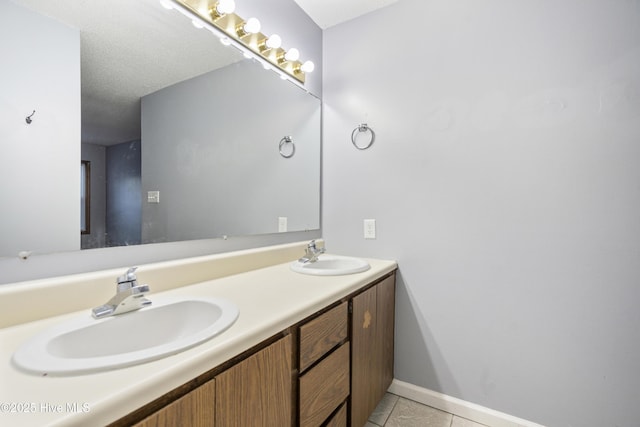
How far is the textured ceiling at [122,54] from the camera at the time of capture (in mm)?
905

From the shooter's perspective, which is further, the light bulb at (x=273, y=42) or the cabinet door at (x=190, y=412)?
the light bulb at (x=273, y=42)

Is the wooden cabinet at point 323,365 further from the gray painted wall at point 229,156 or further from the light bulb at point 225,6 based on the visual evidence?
the light bulb at point 225,6

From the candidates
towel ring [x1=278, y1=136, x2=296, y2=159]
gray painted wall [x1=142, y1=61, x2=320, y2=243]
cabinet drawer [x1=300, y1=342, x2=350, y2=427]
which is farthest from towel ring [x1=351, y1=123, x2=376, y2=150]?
cabinet drawer [x1=300, y1=342, x2=350, y2=427]

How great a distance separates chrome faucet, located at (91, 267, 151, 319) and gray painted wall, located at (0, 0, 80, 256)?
235 millimetres

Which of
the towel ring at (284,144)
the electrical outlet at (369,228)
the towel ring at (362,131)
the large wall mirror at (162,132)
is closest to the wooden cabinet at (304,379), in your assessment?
the electrical outlet at (369,228)

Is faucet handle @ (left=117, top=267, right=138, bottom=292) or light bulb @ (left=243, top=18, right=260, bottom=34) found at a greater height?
light bulb @ (left=243, top=18, right=260, bottom=34)

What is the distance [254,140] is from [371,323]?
1.11 meters

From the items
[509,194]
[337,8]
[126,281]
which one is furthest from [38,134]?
[509,194]

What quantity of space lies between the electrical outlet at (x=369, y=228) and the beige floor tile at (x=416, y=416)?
3.07ft

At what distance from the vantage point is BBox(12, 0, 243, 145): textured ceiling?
2.97 feet

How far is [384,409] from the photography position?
1554 mm

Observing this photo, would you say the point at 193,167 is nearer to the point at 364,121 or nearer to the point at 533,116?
the point at 364,121

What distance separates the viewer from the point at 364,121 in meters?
1.79

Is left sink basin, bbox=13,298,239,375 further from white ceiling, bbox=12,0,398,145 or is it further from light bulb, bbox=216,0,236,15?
light bulb, bbox=216,0,236,15
